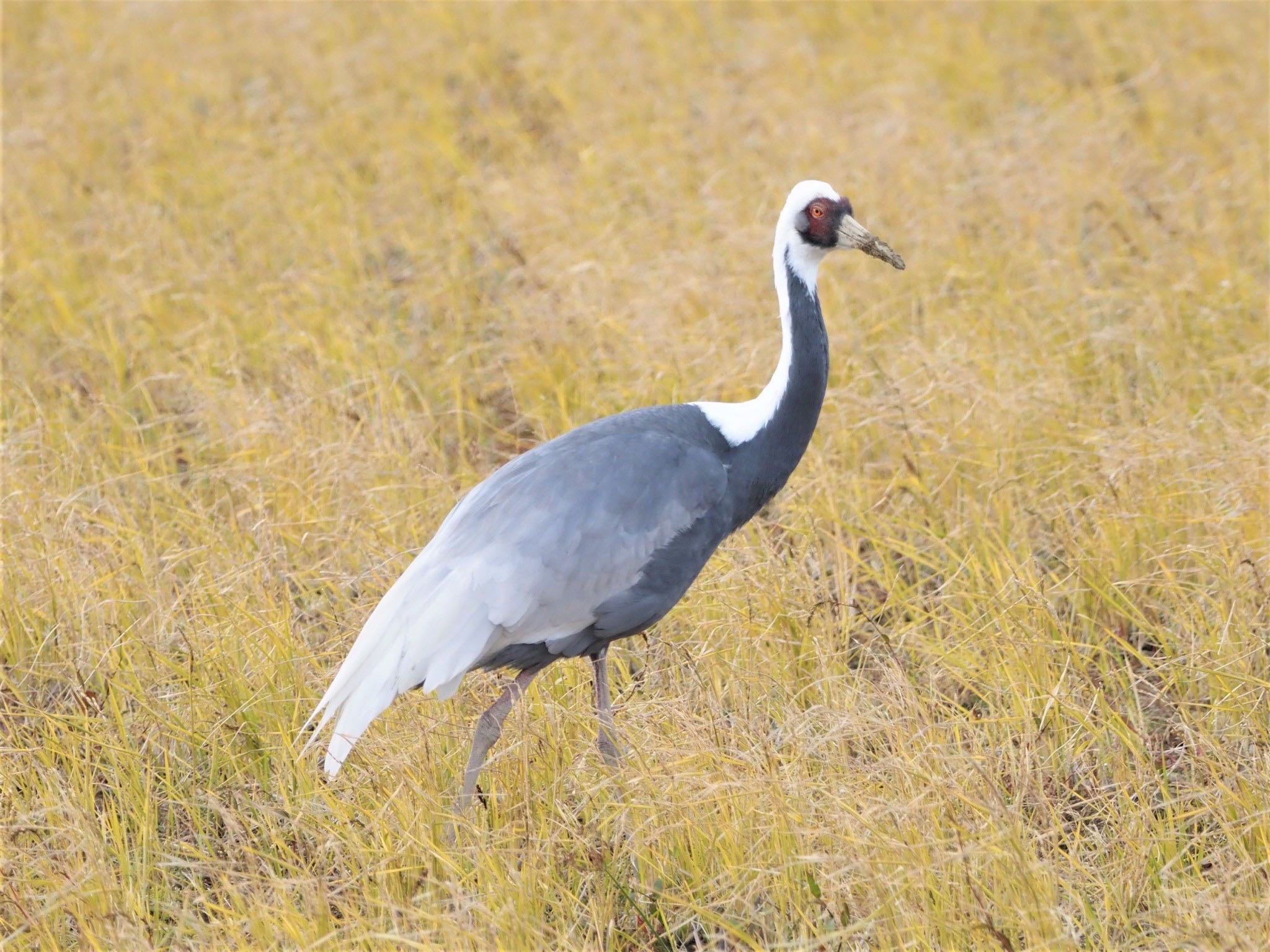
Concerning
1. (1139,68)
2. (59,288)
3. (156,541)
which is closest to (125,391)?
(59,288)

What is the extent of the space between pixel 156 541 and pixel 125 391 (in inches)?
60.9

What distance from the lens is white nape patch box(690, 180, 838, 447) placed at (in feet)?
13.3

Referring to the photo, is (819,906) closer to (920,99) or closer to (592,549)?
(592,549)

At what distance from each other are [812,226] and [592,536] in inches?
42.5

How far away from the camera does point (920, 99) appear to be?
8.02 meters

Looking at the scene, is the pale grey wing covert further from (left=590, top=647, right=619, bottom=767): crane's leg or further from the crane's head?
the crane's head

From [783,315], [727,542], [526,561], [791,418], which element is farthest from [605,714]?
[783,315]

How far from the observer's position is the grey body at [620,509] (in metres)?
3.72

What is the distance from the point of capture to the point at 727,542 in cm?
468

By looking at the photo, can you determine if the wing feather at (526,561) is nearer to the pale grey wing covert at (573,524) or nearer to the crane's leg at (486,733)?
the pale grey wing covert at (573,524)

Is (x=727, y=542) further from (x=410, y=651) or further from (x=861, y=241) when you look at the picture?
(x=410, y=651)

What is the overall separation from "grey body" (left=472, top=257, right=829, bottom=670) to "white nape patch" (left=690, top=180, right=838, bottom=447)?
0.30 ft

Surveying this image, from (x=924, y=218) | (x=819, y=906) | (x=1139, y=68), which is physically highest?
(x=819, y=906)

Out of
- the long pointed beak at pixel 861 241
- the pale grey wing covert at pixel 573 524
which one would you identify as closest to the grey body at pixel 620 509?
the pale grey wing covert at pixel 573 524
